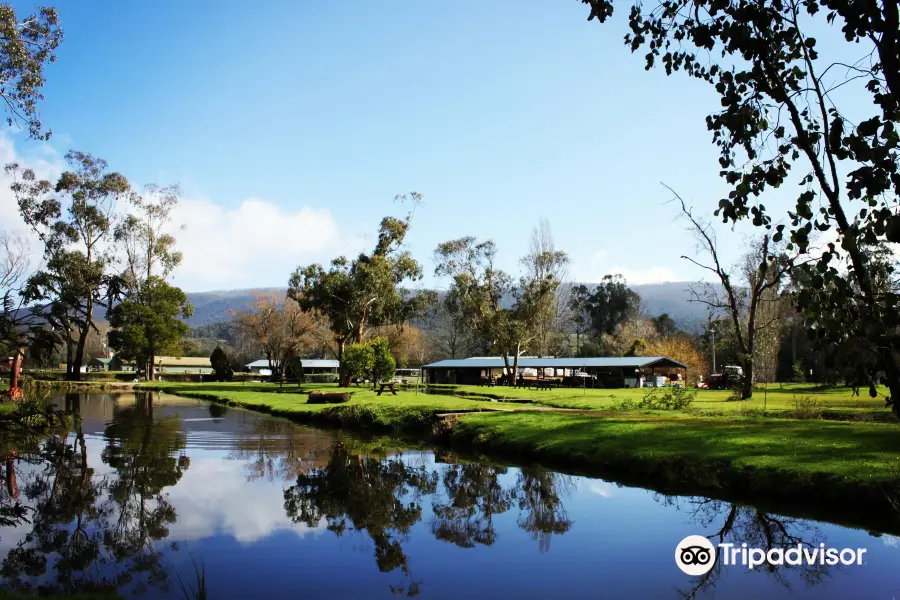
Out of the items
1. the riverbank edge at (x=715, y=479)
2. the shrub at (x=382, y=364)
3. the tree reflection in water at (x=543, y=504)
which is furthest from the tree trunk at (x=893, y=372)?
the shrub at (x=382, y=364)

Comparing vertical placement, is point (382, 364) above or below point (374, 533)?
above

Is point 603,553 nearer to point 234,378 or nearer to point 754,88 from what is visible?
point 754,88

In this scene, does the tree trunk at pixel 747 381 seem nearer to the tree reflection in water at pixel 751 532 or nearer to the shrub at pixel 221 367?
the tree reflection in water at pixel 751 532

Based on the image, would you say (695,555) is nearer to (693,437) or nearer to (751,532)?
(751,532)

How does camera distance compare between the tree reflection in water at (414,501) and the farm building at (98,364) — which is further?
the farm building at (98,364)

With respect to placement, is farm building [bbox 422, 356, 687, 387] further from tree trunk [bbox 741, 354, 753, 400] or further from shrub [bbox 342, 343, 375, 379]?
tree trunk [bbox 741, 354, 753, 400]

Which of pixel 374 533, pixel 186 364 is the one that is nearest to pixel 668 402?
pixel 374 533

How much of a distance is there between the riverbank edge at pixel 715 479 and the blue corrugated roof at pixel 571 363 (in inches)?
1481

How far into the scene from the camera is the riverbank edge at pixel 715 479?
1078 centimetres

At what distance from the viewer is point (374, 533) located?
1056cm

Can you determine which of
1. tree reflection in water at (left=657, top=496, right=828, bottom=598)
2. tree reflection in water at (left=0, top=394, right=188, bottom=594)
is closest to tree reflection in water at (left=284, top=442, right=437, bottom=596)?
tree reflection in water at (left=0, top=394, right=188, bottom=594)

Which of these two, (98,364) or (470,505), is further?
(98,364)

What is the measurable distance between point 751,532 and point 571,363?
52651mm

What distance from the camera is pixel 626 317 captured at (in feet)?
352
